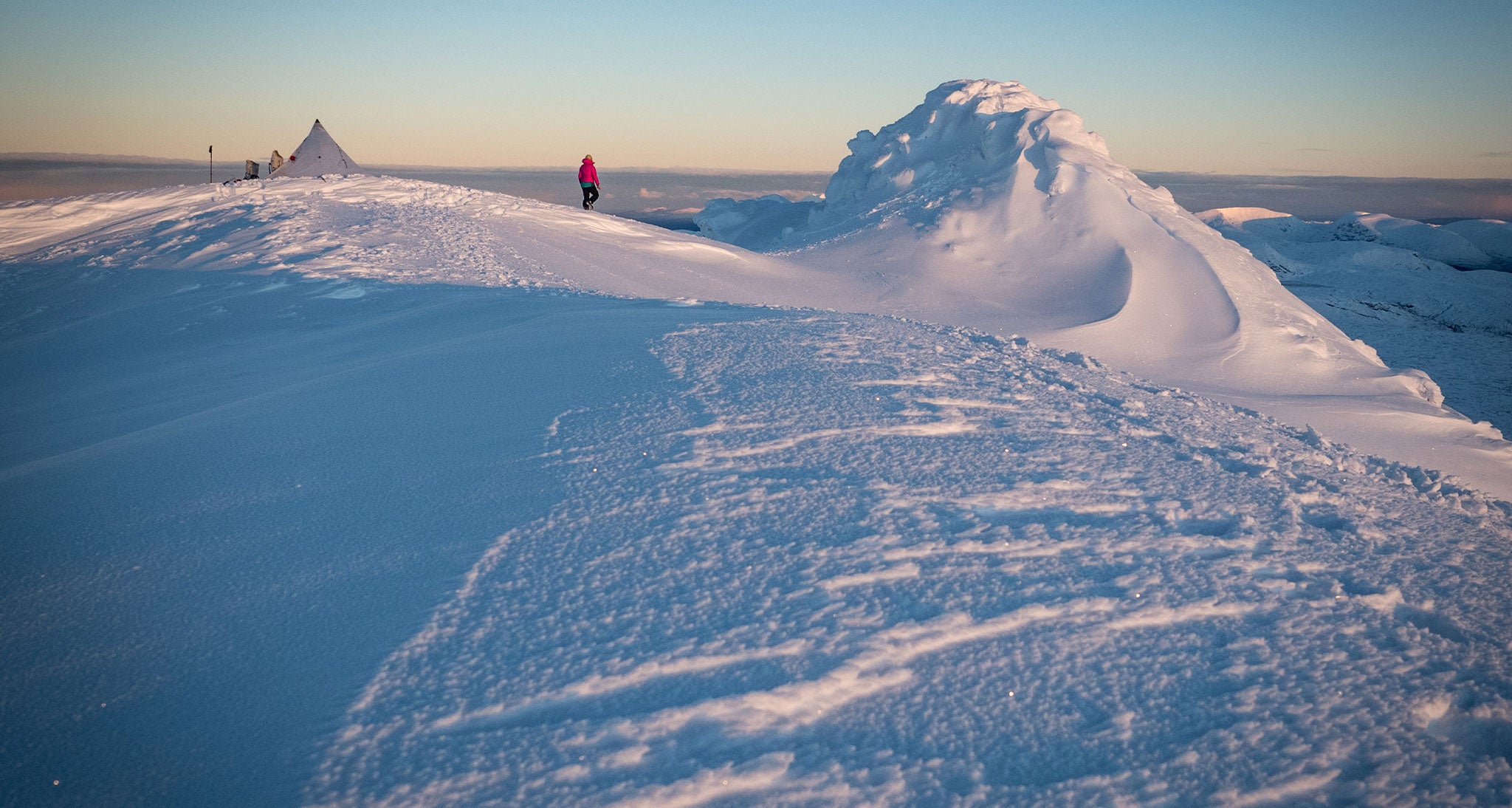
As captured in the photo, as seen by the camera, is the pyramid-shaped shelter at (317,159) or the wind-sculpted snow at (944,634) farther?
the pyramid-shaped shelter at (317,159)

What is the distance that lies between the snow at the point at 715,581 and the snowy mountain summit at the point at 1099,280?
14.7 feet

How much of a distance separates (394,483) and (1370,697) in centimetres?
313

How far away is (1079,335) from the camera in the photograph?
9.66 metres

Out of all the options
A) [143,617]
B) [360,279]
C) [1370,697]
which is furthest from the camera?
[360,279]

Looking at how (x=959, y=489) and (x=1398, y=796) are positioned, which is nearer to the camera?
(x=1398, y=796)

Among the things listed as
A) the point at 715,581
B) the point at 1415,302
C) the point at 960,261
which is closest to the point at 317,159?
the point at 960,261

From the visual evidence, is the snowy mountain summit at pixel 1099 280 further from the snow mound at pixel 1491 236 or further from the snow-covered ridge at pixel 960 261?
the snow mound at pixel 1491 236

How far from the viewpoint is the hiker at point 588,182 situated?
14523 mm

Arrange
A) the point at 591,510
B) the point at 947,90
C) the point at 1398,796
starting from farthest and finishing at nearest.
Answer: the point at 947,90 < the point at 591,510 < the point at 1398,796

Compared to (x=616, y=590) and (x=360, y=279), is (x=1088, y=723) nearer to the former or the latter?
(x=616, y=590)

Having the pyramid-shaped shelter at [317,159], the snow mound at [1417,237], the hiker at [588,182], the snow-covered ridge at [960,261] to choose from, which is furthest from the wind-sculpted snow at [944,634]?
the snow mound at [1417,237]

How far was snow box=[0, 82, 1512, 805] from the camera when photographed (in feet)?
6.08

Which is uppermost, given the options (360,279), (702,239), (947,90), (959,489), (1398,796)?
(947,90)

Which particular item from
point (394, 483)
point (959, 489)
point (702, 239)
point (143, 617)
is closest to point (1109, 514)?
point (959, 489)
